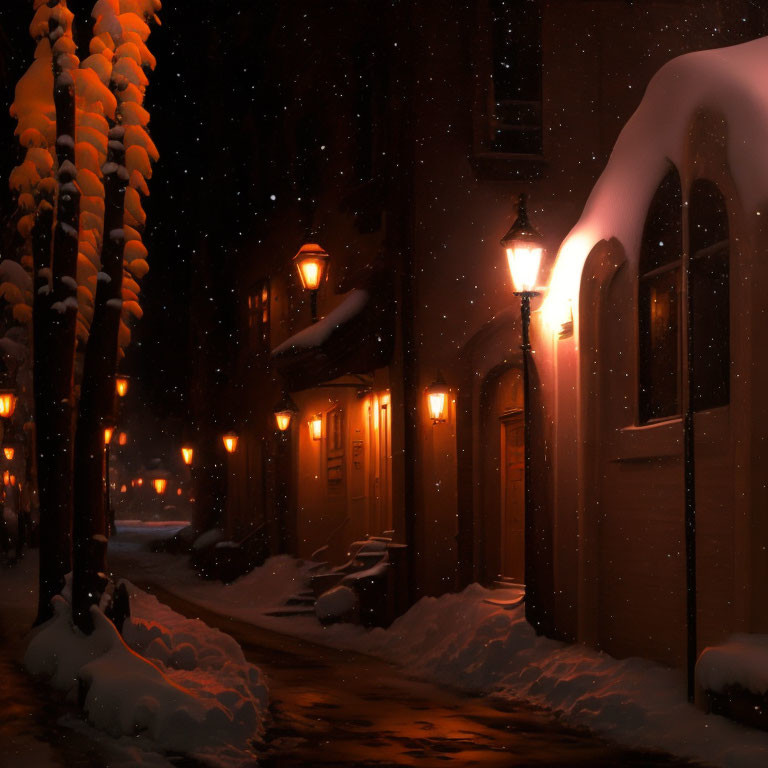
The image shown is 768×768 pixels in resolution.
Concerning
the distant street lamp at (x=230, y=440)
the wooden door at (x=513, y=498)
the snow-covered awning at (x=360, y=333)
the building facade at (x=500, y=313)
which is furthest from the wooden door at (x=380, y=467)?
the distant street lamp at (x=230, y=440)

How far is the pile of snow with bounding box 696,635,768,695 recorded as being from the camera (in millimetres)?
9023

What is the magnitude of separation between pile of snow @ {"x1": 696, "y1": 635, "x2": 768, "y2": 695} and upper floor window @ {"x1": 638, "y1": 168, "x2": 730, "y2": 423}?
7.82 feet

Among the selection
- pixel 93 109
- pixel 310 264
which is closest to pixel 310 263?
pixel 310 264

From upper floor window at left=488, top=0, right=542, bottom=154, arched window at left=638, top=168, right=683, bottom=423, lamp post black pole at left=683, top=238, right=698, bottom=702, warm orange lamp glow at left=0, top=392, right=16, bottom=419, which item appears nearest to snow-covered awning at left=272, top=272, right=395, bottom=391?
upper floor window at left=488, top=0, right=542, bottom=154

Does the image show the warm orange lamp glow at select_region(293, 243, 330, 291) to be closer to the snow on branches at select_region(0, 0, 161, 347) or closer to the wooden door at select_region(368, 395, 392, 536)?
the wooden door at select_region(368, 395, 392, 536)

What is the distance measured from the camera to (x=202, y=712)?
9.20 m

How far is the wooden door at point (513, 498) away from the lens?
17.5 meters

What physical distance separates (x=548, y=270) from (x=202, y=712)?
9.46 meters

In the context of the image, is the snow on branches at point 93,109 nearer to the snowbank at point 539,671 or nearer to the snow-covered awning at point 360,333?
the snow-covered awning at point 360,333

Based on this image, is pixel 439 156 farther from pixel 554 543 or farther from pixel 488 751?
pixel 488 751

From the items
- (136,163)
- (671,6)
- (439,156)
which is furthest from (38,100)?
(671,6)

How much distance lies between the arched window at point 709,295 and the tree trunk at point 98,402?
596 cm

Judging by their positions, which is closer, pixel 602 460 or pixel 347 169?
pixel 602 460

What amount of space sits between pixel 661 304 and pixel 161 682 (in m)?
6.27
